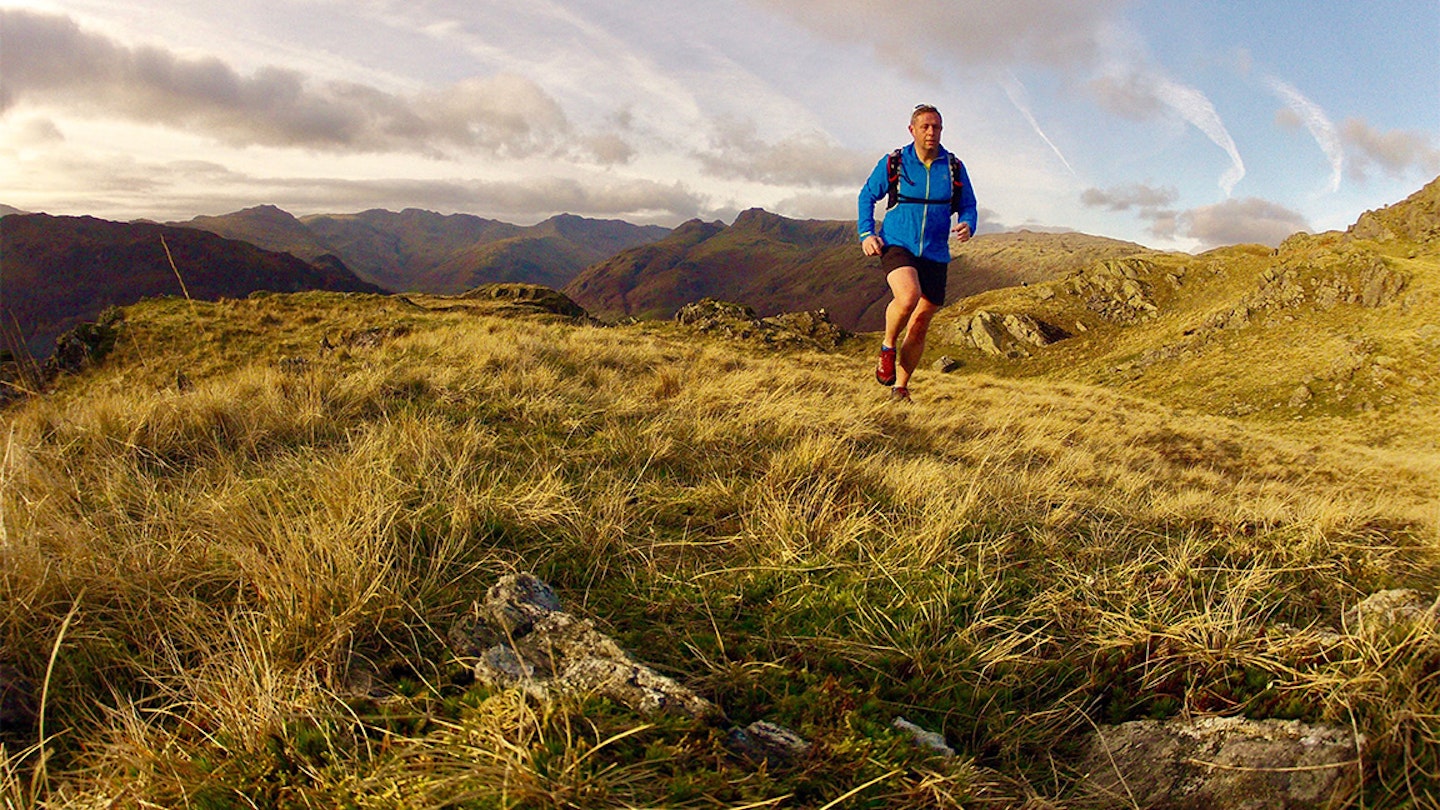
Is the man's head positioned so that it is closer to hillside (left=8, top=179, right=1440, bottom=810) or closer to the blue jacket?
the blue jacket

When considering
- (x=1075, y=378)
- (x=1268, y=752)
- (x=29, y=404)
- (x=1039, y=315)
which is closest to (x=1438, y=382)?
(x=1075, y=378)

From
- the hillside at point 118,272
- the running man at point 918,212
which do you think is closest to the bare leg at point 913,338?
the running man at point 918,212

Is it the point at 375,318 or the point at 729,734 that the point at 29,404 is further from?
the point at 375,318

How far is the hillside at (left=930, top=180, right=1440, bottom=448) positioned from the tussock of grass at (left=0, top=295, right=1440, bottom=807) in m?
34.7

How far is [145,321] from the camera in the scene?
68.2ft

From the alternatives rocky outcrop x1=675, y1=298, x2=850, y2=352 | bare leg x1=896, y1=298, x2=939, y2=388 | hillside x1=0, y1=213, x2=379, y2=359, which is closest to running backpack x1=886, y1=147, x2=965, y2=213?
bare leg x1=896, y1=298, x2=939, y2=388

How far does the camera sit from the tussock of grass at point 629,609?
1598mm

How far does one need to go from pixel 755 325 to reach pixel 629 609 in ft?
111

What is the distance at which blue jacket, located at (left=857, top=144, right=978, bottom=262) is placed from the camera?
23.0 ft

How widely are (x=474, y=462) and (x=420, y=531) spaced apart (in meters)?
1.13

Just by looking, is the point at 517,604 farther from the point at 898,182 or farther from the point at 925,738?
the point at 898,182

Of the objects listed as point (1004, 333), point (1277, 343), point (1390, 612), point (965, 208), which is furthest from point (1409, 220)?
point (1390, 612)

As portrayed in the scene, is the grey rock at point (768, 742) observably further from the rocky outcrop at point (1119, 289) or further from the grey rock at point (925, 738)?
the rocky outcrop at point (1119, 289)

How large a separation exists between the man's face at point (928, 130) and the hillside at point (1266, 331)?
32200 mm
